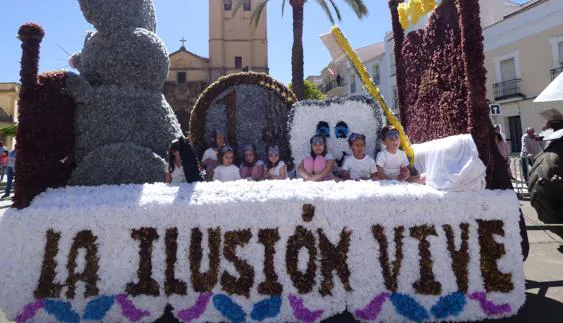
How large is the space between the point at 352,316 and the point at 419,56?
2.88m

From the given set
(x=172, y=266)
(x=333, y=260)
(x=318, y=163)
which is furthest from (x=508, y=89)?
(x=172, y=266)

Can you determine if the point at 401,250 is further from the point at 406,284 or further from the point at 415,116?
the point at 415,116

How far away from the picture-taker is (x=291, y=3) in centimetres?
1297

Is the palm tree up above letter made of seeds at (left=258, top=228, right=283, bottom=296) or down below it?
above

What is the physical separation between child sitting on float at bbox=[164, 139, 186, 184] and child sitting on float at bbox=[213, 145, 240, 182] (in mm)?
407

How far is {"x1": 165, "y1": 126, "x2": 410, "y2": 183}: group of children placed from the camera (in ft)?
12.8

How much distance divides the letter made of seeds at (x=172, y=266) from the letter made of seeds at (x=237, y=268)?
0.35m

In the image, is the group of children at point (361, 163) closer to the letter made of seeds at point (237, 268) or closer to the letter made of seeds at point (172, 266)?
the letter made of seeds at point (237, 268)

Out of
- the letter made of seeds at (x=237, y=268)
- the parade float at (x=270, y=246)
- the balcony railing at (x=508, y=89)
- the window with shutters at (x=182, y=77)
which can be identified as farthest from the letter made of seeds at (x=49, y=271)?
the window with shutters at (x=182, y=77)

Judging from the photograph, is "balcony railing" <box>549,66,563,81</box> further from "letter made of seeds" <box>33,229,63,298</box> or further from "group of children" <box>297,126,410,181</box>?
"letter made of seeds" <box>33,229,63,298</box>

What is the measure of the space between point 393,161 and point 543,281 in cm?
186

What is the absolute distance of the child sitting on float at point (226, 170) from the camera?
4.18m

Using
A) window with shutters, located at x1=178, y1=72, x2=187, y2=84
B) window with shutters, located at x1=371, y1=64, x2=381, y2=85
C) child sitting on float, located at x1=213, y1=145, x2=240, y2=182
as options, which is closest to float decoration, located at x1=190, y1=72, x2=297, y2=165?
child sitting on float, located at x1=213, y1=145, x2=240, y2=182

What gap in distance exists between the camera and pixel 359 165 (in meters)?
4.03
